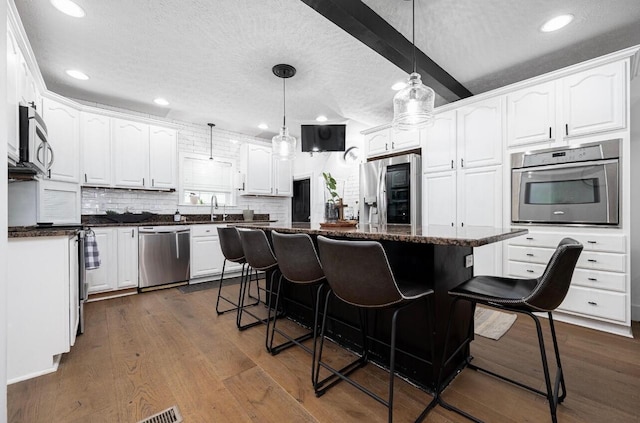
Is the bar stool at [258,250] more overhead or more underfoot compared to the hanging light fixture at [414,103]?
more underfoot

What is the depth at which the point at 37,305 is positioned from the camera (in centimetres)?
179

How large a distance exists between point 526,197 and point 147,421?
344 centimetres

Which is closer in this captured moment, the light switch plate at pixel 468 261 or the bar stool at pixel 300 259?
the bar stool at pixel 300 259

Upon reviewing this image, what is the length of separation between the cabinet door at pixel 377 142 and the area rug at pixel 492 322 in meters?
2.37

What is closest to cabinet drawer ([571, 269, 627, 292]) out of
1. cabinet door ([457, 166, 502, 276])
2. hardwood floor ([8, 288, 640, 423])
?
hardwood floor ([8, 288, 640, 423])

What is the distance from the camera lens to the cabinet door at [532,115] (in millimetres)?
2625

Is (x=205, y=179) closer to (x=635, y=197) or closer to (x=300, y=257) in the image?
(x=300, y=257)

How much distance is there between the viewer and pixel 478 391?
1.59 meters

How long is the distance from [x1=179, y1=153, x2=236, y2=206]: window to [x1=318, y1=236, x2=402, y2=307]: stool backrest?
162 inches

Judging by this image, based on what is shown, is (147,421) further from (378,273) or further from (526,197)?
(526,197)

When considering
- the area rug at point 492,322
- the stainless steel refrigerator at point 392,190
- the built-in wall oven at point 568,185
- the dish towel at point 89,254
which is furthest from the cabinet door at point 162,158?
the built-in wall oven at point 568,185

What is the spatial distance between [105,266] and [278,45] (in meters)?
3.30

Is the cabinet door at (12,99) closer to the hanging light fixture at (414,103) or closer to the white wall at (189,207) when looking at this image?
the white wall at (189,207)

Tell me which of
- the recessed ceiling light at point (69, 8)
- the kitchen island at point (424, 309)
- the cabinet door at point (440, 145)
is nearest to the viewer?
the kitchen island at point (424, 309)
